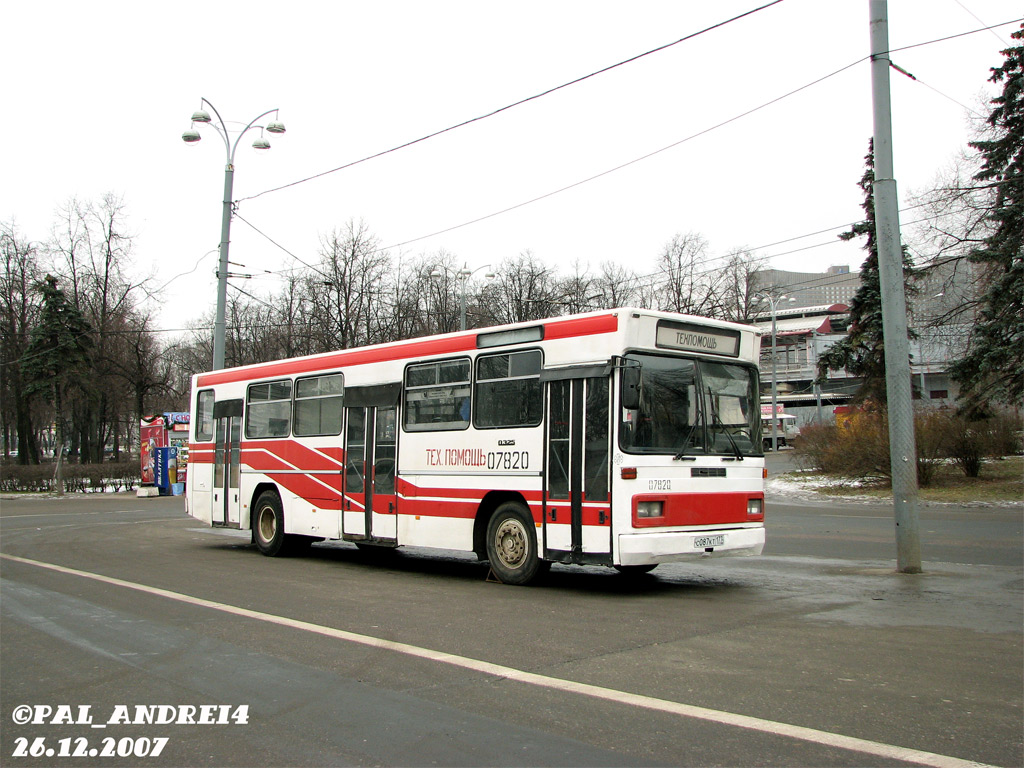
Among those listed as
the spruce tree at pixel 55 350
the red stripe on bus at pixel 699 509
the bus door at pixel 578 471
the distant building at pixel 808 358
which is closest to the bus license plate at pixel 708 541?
the red stripe on bus at pixel 699 509

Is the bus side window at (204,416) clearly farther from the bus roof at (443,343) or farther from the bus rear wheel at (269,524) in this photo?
the bus rear wheel at (269,524)

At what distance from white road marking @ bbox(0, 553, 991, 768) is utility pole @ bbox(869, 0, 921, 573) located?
266 inches

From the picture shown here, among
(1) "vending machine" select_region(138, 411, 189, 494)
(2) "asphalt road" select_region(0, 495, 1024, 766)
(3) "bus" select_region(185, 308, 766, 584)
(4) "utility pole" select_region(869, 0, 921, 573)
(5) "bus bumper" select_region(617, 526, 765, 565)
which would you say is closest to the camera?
(2) "asphalt road" select_region(0, 495, 1024, 766)

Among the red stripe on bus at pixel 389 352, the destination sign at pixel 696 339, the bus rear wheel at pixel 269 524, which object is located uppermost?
the red stripe on bus at pixel 389 352

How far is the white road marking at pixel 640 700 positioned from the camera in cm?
437

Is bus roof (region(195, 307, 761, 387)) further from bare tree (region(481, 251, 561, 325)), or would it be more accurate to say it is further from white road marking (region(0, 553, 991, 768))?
bare tree (region(481, 251, 561, 325))

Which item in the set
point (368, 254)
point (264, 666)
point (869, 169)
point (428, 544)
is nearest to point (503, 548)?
point (428, 544)

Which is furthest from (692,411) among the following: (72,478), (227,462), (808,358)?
(808,358)

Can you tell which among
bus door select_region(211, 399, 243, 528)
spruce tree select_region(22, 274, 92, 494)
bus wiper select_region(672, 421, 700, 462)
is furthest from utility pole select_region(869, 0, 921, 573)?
spruce tree select_region(22, 274, 92, 494)

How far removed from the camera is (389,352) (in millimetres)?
12727

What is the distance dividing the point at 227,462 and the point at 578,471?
8819 mm

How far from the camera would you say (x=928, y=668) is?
20.2 feet

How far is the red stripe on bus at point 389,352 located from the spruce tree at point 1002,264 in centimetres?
1829

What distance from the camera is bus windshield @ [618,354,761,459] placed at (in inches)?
372
